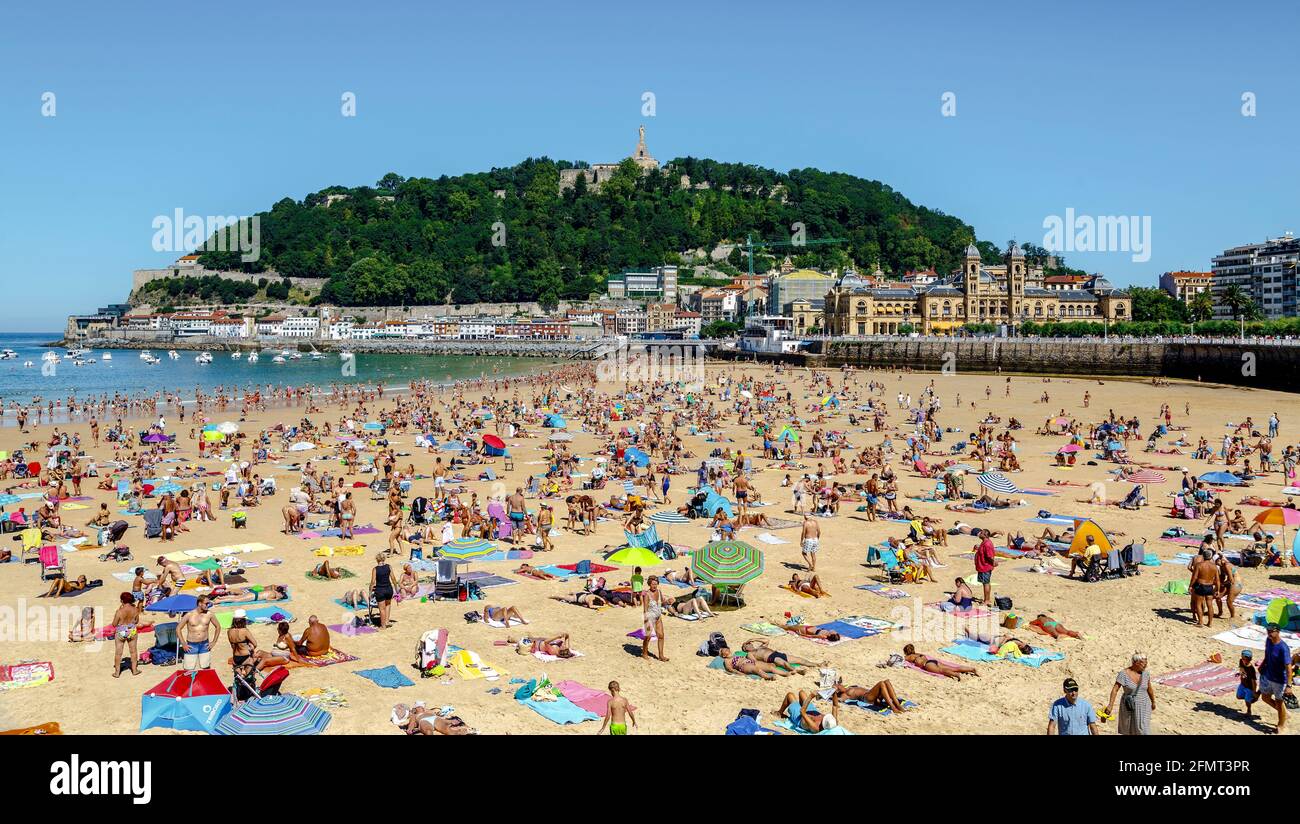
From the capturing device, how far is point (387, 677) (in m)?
9.16

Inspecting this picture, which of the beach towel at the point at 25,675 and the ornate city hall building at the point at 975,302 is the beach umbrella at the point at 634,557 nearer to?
the beach towel at the point at 25,675

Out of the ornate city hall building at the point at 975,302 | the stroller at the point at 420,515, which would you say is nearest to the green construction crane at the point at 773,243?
the ornate city hall building at the point at 975,302

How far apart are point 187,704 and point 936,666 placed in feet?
21.4

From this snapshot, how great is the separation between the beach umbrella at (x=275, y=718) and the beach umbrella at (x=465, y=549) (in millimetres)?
6046

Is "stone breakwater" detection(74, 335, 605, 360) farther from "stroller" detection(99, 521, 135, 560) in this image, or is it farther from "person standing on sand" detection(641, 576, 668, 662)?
"person standing on sand" detection(641, 576, 668, 662)

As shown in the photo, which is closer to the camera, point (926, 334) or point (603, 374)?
point (603, 374)

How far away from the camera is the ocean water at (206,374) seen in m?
60.4

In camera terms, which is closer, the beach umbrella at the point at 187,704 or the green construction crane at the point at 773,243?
the beach umbrella at the point at 187,704

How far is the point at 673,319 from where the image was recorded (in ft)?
440

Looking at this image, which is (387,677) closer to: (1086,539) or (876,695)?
(876,695)

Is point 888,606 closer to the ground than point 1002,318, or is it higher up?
closer to the ground
